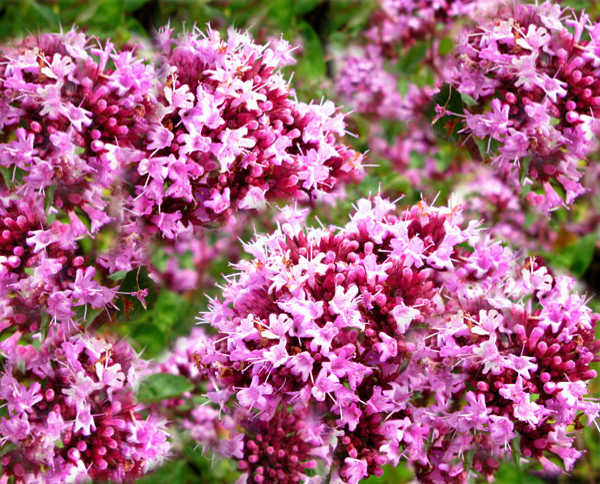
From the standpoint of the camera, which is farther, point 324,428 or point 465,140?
point 465,140

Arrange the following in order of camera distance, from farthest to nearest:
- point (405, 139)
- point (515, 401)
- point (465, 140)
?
point (405, 139) → point (465, 140) → point (515, 401)

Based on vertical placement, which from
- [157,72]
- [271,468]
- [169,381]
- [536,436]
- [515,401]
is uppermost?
[157,72]

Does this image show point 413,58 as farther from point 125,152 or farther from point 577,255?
point 125,152

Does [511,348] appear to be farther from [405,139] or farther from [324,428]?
[405,139]

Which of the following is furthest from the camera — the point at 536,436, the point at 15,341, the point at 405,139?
the point at 405,139

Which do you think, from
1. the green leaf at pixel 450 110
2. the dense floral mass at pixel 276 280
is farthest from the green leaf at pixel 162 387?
the green leaf at pixel 450 110

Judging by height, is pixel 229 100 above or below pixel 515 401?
above

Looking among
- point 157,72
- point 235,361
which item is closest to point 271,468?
point 235,361

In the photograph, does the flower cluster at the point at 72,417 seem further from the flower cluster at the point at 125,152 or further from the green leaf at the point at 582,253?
the green leaf at the point at 582,253
